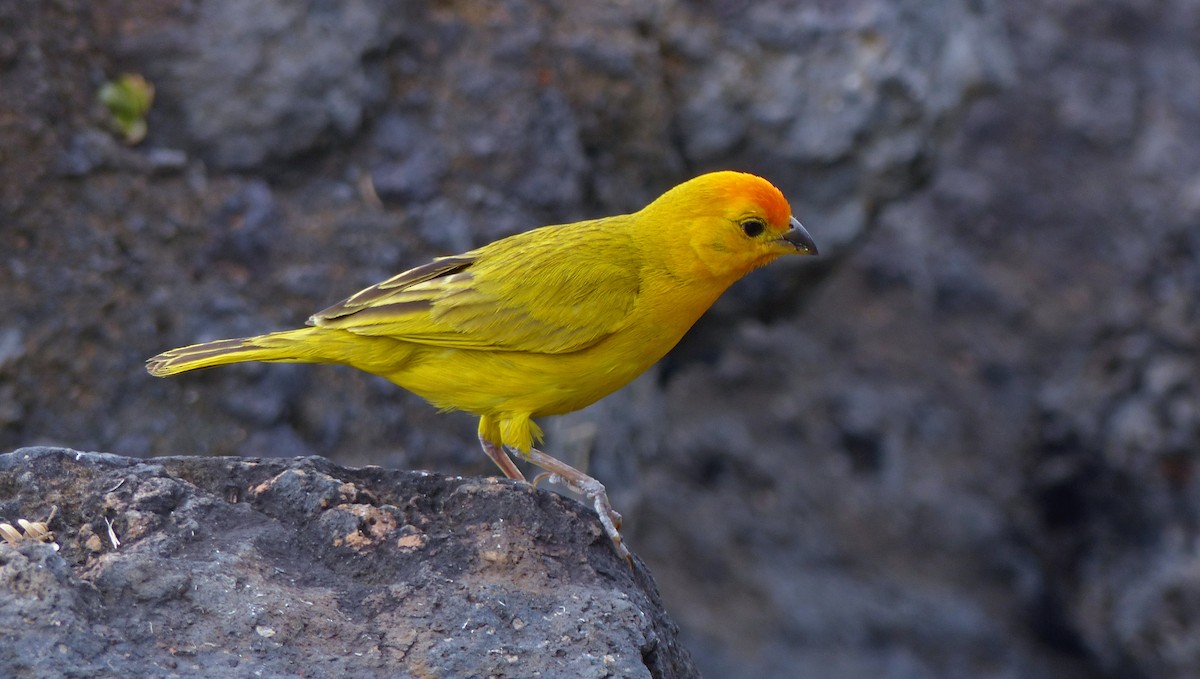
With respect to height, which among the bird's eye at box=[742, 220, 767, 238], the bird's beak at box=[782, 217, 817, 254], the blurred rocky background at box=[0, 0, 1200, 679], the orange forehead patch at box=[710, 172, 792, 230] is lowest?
the blurred rocky background at box=[0, 0, 1200, 679]

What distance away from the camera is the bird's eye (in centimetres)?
453

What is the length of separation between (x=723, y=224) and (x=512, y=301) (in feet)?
2.60

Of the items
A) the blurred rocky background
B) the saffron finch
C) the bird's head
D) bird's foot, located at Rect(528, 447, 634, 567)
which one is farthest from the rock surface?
the blurred rocky background

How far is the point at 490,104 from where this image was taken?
6.44 metres

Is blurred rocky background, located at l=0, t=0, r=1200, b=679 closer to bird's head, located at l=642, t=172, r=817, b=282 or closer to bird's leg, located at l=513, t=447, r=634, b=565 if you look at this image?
bird's leg, located at l=513, t=447, r=634, b=565

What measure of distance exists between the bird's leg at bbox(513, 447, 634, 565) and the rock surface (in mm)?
50

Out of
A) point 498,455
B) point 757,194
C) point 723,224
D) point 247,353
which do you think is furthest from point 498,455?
point 757,194

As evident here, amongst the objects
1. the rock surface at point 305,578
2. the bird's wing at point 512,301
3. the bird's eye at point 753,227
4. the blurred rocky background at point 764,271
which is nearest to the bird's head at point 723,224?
the bird's eye at point 753,227

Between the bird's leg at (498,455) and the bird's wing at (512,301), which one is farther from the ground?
the bird's wing at (512,301)

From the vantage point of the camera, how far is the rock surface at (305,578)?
108 inches

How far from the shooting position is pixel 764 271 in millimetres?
7180

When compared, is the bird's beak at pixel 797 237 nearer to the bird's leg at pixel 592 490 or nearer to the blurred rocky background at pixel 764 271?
the bird's leg at pixel 592 490

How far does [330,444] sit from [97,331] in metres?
1.10

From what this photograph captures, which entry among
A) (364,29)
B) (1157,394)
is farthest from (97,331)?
(1157,394)
